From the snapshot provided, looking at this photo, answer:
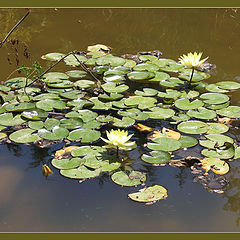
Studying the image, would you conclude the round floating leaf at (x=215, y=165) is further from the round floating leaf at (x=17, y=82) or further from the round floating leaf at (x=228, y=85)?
the round floating leaf at (x=17, y=82)

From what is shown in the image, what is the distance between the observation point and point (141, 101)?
4.07 metres

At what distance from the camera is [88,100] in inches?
161

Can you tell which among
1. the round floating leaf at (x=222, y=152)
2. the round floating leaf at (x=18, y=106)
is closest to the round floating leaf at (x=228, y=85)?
the round floating leaf at (x=222, y=152)

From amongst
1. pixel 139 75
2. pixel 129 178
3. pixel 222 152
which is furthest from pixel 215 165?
pixel 139 75

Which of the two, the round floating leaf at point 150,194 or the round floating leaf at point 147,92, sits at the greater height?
the round floating leaf at point 147,92

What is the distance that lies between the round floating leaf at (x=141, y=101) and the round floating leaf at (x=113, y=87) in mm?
210

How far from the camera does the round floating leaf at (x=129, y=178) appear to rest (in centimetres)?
298

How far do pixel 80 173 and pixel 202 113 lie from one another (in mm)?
1446

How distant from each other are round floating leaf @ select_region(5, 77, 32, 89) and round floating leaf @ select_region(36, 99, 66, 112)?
1.60 feet

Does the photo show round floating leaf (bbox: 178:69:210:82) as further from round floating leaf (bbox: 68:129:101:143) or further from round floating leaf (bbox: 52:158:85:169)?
round floating leaf (bbox: 52:158:85:169)

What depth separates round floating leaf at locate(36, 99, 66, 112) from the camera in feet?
12.9

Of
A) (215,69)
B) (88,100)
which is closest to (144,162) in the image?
(88,100)

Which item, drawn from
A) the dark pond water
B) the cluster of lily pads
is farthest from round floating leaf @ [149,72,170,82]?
the dark pond water

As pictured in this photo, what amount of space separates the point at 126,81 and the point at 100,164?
1.70 meters
